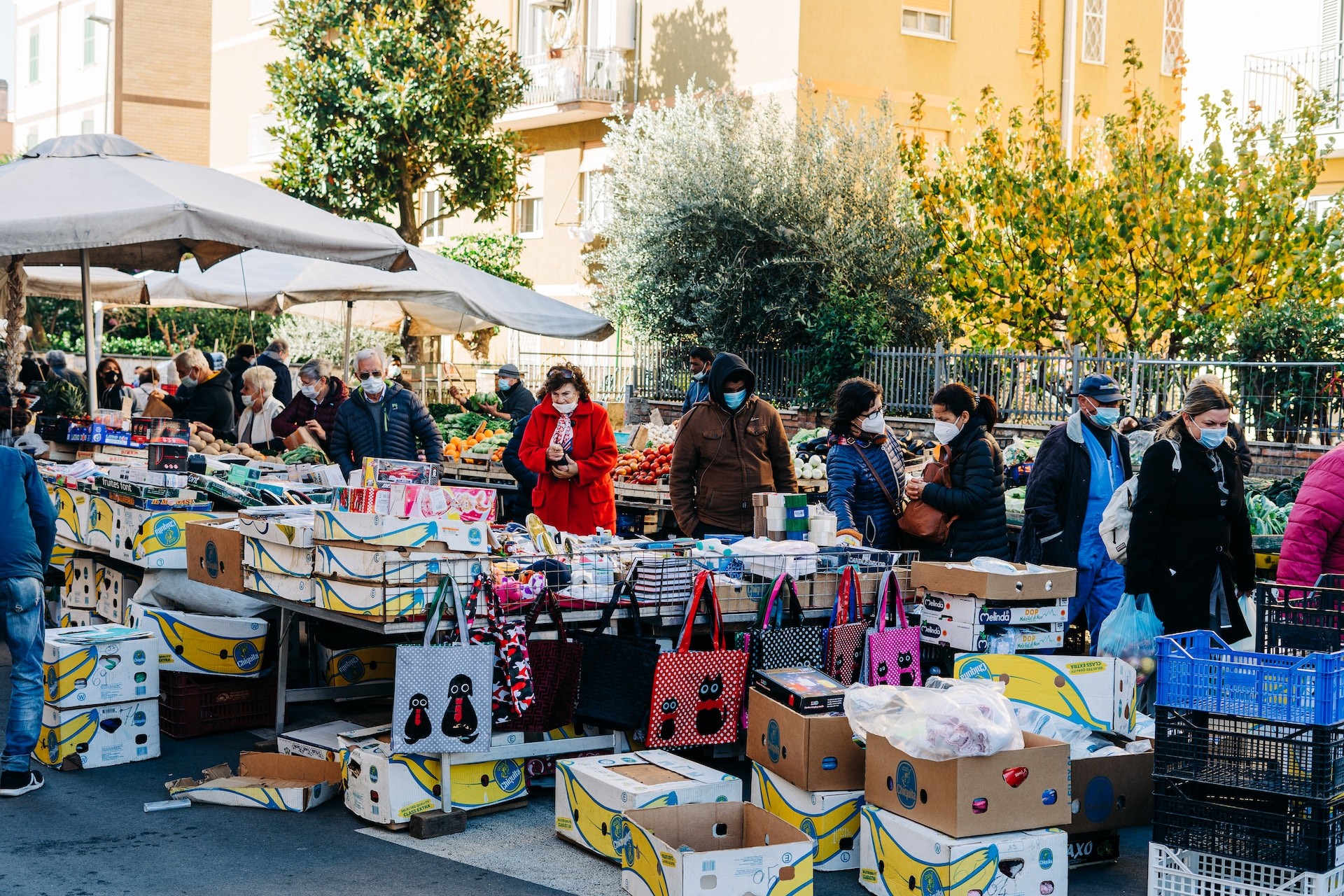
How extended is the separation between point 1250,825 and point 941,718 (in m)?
1.03

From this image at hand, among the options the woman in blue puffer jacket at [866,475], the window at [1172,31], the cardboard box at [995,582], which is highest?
the window at [1172,31]

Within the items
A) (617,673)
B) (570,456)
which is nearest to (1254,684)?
(617,673)

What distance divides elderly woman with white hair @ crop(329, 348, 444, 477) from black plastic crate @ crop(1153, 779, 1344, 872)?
21.3ft

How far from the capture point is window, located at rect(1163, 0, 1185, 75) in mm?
26031

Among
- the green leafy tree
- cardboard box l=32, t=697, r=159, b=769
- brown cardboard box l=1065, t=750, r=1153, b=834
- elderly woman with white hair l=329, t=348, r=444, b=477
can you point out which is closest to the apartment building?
the green leafy tree

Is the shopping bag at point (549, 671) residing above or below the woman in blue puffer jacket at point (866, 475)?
below

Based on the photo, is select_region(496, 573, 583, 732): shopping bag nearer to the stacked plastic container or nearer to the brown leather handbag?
the brown leather handbag

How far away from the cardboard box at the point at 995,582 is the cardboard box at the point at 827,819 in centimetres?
118

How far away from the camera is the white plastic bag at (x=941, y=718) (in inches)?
188

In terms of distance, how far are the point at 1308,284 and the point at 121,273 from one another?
13.1m

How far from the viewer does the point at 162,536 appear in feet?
24.9

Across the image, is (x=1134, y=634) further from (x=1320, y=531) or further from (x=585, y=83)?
(x=585, y=83)

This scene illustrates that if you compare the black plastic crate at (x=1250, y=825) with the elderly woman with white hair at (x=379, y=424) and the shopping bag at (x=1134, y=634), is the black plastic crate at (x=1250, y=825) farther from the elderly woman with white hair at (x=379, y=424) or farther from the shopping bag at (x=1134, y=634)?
the elderly woman with white hair at (x=379, y=424)

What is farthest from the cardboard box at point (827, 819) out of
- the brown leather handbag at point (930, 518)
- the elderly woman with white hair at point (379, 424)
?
the elderly woman with white hair at point (379, 424)
